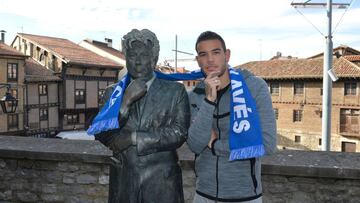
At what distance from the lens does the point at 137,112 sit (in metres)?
2.14

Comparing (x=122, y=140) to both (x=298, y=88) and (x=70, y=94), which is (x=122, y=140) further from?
(x=298, y=88)

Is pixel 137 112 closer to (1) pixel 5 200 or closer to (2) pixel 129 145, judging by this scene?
(2) pixel 129 145

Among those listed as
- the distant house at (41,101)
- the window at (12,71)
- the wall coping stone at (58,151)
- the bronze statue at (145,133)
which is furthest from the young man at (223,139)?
the distant house at (41,101)

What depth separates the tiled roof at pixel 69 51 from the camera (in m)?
30.0

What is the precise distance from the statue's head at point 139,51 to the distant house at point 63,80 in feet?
87.9

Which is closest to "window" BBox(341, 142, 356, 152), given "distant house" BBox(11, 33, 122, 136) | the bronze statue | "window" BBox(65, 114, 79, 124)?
"distant house" BBox(11, 33, 122, 136)

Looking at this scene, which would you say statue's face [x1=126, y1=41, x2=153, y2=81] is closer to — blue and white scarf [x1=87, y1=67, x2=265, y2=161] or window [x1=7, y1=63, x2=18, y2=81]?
blue and white scarf [x1=87, y1=67, x2=265, y2=161]

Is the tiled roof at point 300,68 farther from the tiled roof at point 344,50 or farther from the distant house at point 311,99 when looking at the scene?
the tiled roof at point 344,50

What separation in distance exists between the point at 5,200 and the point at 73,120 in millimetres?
26785

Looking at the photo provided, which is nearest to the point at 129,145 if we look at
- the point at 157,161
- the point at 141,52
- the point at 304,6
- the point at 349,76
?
the point at 157,161

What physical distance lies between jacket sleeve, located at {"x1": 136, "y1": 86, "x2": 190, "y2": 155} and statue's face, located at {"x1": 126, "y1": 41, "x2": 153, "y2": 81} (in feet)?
0.85

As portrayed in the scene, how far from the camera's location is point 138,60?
6.86ft

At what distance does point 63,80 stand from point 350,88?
22.4 metres

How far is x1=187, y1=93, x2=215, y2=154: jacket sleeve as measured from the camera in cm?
202
